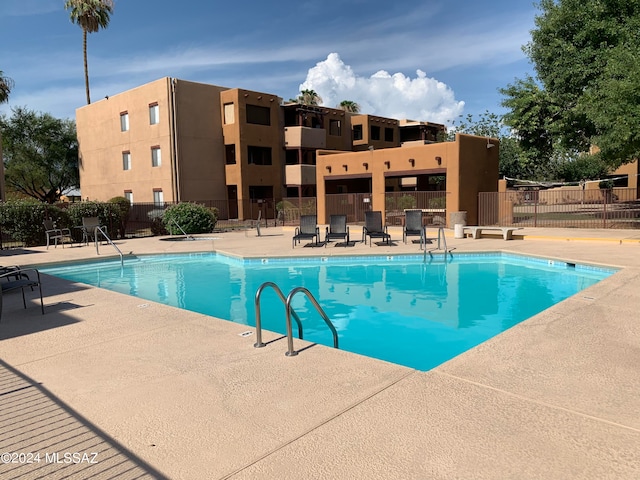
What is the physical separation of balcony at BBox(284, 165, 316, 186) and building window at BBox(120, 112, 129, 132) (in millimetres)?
11436

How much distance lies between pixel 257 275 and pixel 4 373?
8.18 meters

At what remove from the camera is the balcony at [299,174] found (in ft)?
113

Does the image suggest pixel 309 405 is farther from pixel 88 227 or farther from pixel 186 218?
pixel 186 218

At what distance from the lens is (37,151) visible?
1535 inches

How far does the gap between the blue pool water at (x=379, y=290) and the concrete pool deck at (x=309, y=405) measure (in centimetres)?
199

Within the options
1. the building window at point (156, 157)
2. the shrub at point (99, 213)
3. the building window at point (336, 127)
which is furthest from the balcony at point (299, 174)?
the shrub at point (99, 213)

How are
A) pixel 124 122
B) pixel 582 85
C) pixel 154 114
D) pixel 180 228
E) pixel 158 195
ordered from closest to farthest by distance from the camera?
pixel 180 228 < pixel 582 85 < pixel 154 114 < pixel 158 195 < pixel 124 122

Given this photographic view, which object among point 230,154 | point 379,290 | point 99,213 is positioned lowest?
point 379,290

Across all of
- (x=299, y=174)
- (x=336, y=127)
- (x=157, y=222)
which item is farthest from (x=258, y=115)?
(x=157, y=222)

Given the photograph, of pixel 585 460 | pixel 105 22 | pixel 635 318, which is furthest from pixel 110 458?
pixel 105 22

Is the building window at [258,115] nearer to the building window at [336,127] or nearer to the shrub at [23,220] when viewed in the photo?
the building window at [336,127]

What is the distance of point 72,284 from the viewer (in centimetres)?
999

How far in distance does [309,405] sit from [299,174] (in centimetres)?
3106

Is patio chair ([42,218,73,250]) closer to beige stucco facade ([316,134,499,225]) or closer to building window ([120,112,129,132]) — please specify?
beige stucco facade ([316,134,499,225])
